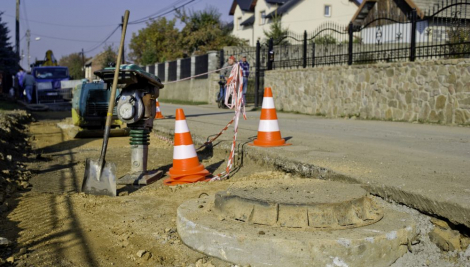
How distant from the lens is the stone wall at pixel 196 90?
23422 mm

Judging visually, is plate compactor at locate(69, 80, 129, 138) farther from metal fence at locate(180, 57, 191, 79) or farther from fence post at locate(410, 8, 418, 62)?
metal fence at locate(180, 57, 191, 79)

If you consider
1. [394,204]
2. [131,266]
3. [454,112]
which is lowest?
[131,266]

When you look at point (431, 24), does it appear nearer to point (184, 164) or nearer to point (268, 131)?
point (268, 131)

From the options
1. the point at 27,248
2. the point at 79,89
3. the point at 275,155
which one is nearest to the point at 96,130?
the point at 79,89

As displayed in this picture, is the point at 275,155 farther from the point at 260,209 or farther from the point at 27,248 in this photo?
the point at 27,248

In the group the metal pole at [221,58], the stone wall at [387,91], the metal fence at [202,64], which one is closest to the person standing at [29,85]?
the metal fence at [202,64]

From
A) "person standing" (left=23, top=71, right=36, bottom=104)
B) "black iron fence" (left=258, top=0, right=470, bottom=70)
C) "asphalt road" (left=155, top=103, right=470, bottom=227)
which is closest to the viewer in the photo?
"asphalt road" (left=155, top=103, right=470, bottom=227)

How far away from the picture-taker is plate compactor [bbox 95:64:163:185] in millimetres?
5398

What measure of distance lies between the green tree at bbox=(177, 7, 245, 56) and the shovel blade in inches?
1175

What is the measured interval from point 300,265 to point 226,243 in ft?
1.59

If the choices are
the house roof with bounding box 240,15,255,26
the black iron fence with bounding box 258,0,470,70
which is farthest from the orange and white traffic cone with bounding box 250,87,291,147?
the house roof with bounding box 240,15,255,26

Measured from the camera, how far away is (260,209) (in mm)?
3279

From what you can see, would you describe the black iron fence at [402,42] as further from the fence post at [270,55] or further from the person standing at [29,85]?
the person standing at [29,85]

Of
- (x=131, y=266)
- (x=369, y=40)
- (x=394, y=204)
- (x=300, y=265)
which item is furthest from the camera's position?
(x=369, y=40)
